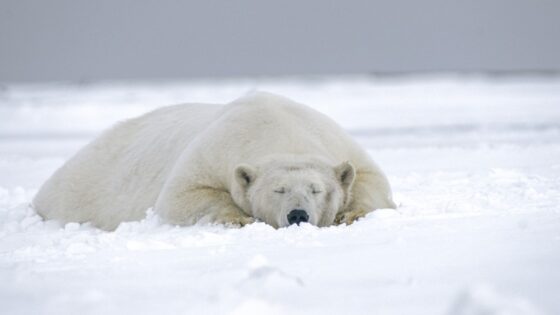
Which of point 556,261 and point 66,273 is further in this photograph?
point 66,273

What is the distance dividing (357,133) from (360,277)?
1321 cm

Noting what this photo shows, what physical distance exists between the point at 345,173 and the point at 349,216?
0.25 metres

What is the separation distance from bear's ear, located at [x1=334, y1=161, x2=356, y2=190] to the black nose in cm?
47

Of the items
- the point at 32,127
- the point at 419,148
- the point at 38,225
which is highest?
the point at 38,225

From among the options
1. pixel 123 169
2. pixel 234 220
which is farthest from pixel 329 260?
pixel 123 169

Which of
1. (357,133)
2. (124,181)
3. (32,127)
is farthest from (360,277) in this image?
(32,127)

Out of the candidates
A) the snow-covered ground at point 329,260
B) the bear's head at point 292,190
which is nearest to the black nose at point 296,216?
the bear's head at point 292,190

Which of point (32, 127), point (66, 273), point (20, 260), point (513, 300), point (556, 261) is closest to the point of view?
point (513, 300)

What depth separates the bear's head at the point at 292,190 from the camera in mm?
5031

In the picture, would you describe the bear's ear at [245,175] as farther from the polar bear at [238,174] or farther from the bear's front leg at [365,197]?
the bear's front leg at [365,197]

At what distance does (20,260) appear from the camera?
420 centimetres

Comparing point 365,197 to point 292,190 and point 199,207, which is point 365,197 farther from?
point 199,207

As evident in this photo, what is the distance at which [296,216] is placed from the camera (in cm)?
495

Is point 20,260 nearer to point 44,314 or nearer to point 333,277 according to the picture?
point 44,314
